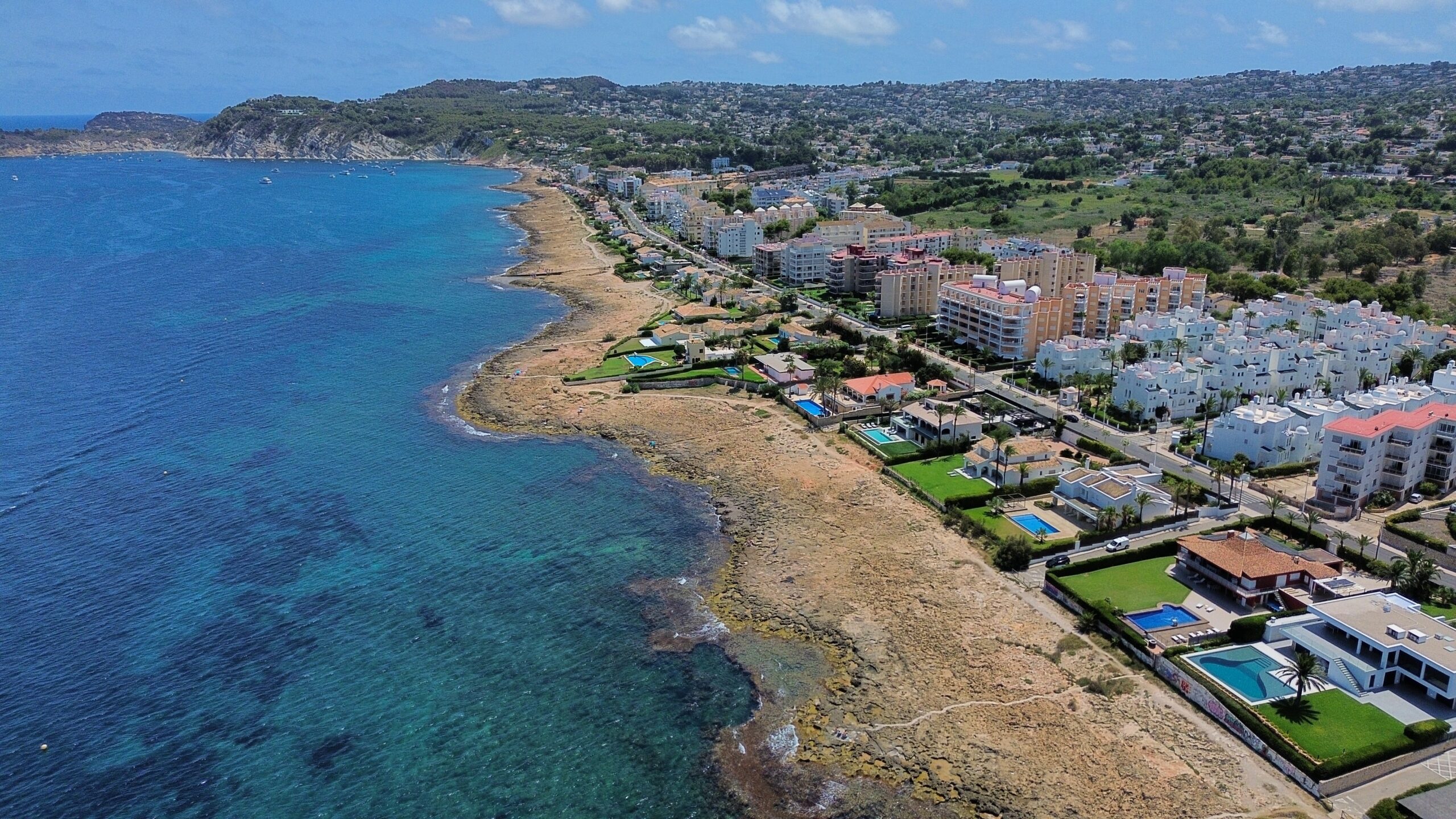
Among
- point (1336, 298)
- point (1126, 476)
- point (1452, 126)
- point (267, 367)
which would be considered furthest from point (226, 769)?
point (1452, 126)

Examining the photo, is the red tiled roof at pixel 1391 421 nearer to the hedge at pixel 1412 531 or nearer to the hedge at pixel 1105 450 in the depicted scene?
the hedge at pixel 1412 531

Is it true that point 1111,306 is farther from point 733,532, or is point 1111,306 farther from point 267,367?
point 267,367

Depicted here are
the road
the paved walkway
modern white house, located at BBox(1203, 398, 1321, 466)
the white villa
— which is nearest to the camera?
the paved walkway

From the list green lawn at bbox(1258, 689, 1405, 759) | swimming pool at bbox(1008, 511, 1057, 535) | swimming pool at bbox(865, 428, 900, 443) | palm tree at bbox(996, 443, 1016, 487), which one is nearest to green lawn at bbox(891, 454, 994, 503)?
palm tree at bbox(996, 443, 1016, 487)

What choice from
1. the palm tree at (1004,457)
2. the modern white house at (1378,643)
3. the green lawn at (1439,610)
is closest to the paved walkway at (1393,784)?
the modern white house at (1378,643)

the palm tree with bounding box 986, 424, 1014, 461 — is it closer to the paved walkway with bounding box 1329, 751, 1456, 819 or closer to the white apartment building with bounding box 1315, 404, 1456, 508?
the white apartment building with bounding box 1315, 404, 1456, 508

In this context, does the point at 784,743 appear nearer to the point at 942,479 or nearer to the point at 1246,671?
the point at 1246,671

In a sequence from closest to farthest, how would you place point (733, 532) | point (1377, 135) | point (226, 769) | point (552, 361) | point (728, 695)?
1. point (226, 769)
2. point (728, 695)
3. point (733, 532)
4. point (552, 361)
5. point (1377, 135)
